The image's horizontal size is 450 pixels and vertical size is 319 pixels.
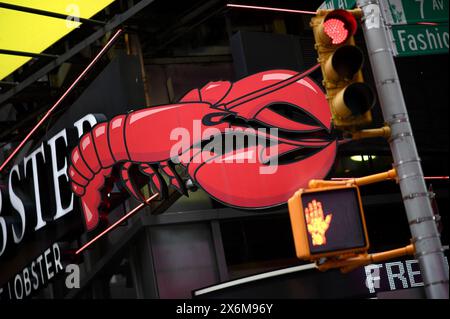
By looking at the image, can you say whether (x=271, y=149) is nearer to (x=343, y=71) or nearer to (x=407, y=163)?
(x=407, y=163)

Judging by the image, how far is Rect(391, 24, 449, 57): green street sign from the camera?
27.7 feet

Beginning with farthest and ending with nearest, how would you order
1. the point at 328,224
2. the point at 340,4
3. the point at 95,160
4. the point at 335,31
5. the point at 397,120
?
the point at 95,160, the point at 340,4, the point at 397,120, the point at 335,31, the point at 328,224

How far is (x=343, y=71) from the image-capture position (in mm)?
7355

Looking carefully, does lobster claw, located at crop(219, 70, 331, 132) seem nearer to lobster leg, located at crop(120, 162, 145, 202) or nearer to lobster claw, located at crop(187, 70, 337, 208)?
lobster claw, located at crop(187, 70, 337, 208)

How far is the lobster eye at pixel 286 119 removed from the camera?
13384 millimetres

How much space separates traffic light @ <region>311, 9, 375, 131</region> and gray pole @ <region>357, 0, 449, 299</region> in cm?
50

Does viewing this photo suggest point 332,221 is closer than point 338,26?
Yes

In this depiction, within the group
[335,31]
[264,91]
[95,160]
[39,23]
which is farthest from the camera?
[39,23]

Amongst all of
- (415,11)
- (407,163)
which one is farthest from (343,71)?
(415,11)

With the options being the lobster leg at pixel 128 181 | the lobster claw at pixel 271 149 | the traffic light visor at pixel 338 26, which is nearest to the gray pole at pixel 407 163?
the traffic light visor at pixel 338 26

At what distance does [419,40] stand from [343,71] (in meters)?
1.62

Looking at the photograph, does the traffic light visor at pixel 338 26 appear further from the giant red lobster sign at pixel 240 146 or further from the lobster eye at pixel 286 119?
the lobster eye at pixel 286 119
